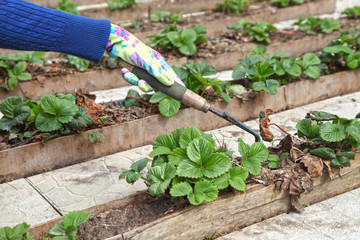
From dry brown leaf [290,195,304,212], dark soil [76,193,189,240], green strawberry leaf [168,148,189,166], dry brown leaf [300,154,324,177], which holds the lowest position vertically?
dry brown leaf [290,195,304,212]

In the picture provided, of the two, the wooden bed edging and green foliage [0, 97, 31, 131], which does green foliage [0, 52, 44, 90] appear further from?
green foliage [0, 97, 31, 131]

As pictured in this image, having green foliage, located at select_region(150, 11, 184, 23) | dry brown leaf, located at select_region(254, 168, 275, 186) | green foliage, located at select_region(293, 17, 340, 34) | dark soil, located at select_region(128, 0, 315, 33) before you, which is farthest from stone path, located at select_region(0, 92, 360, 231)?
green foliage, located at select_region(150, 11, 184, 23)

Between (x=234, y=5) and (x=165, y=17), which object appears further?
(x=234, y=5)

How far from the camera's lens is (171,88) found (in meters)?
3.15

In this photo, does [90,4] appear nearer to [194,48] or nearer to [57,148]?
[194,48]

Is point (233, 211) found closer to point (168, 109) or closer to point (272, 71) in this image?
point (168, 109)

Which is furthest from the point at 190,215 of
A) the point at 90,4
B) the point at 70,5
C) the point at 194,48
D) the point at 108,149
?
the point at 90,4

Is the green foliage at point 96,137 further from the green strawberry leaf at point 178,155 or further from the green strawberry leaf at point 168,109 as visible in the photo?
the green strawberry leaf at point 178,155

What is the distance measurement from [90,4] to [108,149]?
5.38 m

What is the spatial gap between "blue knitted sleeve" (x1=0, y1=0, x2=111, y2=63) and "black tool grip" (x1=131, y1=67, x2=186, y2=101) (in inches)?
10.4

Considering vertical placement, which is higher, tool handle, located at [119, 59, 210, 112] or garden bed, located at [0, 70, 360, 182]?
tool handle, located at [119, 59, 210, 112]

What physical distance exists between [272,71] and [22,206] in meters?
2.56

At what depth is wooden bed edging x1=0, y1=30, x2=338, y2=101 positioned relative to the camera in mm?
5375

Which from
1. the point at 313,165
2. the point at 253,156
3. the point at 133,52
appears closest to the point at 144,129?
the point at 253,156
